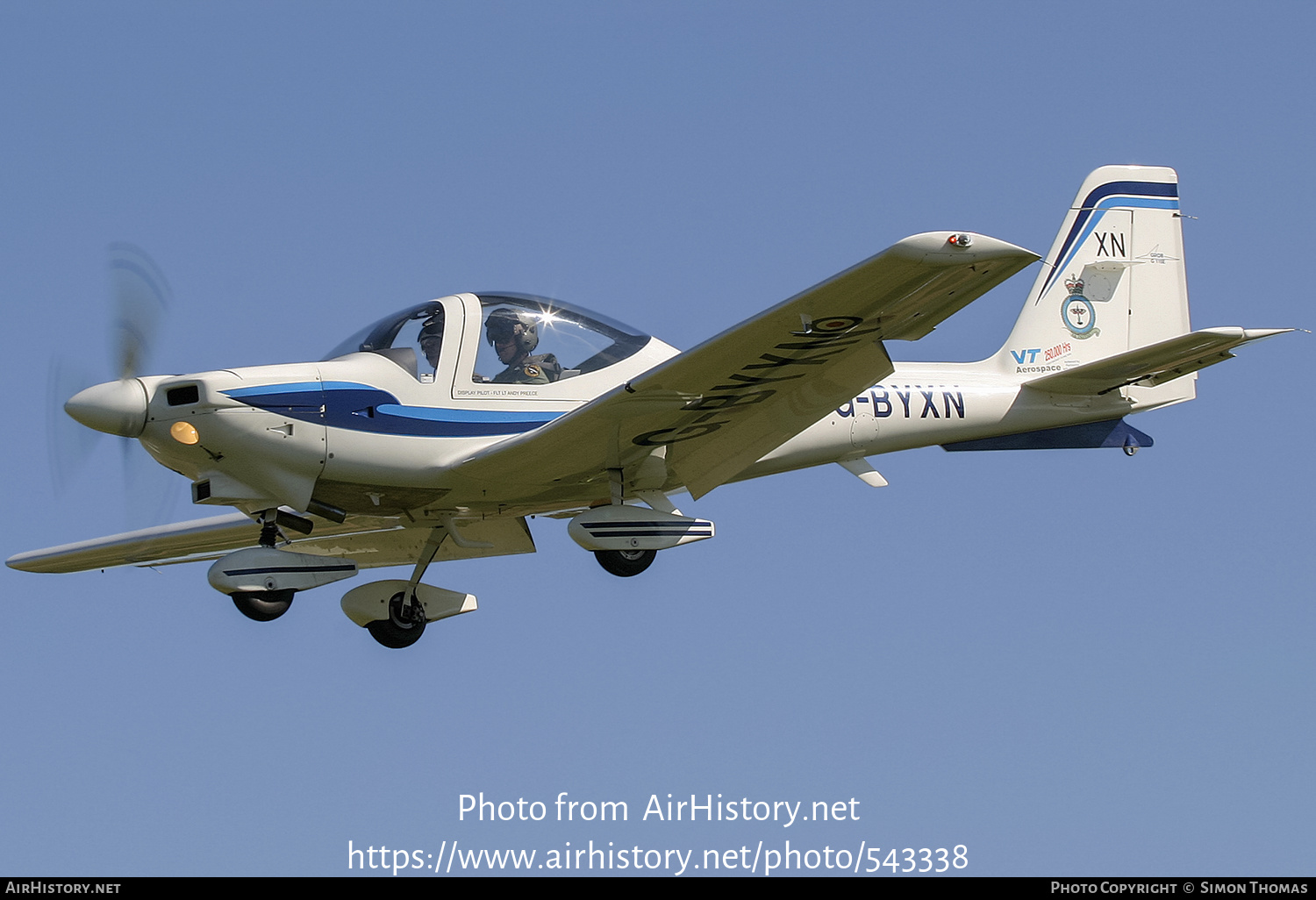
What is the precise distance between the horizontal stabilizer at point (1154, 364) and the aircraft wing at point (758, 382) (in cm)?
212

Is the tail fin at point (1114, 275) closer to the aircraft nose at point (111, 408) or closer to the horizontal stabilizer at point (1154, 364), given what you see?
the horizontal stabilizer at point (1154, 364)

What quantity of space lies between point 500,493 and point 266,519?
5.55 ft

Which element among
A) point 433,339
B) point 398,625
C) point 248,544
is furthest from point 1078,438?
point 248,544

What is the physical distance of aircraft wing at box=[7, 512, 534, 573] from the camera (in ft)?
40.5

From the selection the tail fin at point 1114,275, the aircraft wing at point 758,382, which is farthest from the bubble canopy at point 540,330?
the tail fin at point 1114,275

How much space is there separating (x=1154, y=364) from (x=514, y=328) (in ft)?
16.6

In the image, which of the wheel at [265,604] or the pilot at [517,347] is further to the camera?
the pilot at [517,347]

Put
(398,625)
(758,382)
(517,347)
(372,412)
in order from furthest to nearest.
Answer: (398,625)
(517,347)
(372,412)
(758,382)

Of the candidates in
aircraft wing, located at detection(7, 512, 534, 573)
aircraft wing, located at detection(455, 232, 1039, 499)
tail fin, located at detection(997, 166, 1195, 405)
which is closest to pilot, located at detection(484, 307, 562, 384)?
aircraft wing, located at detection(455, 232, 1039, 499)

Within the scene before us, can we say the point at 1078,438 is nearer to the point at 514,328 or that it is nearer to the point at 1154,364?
the point at 1154,364

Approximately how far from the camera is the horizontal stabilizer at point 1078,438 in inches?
503

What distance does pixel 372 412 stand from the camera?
34.2 feet
